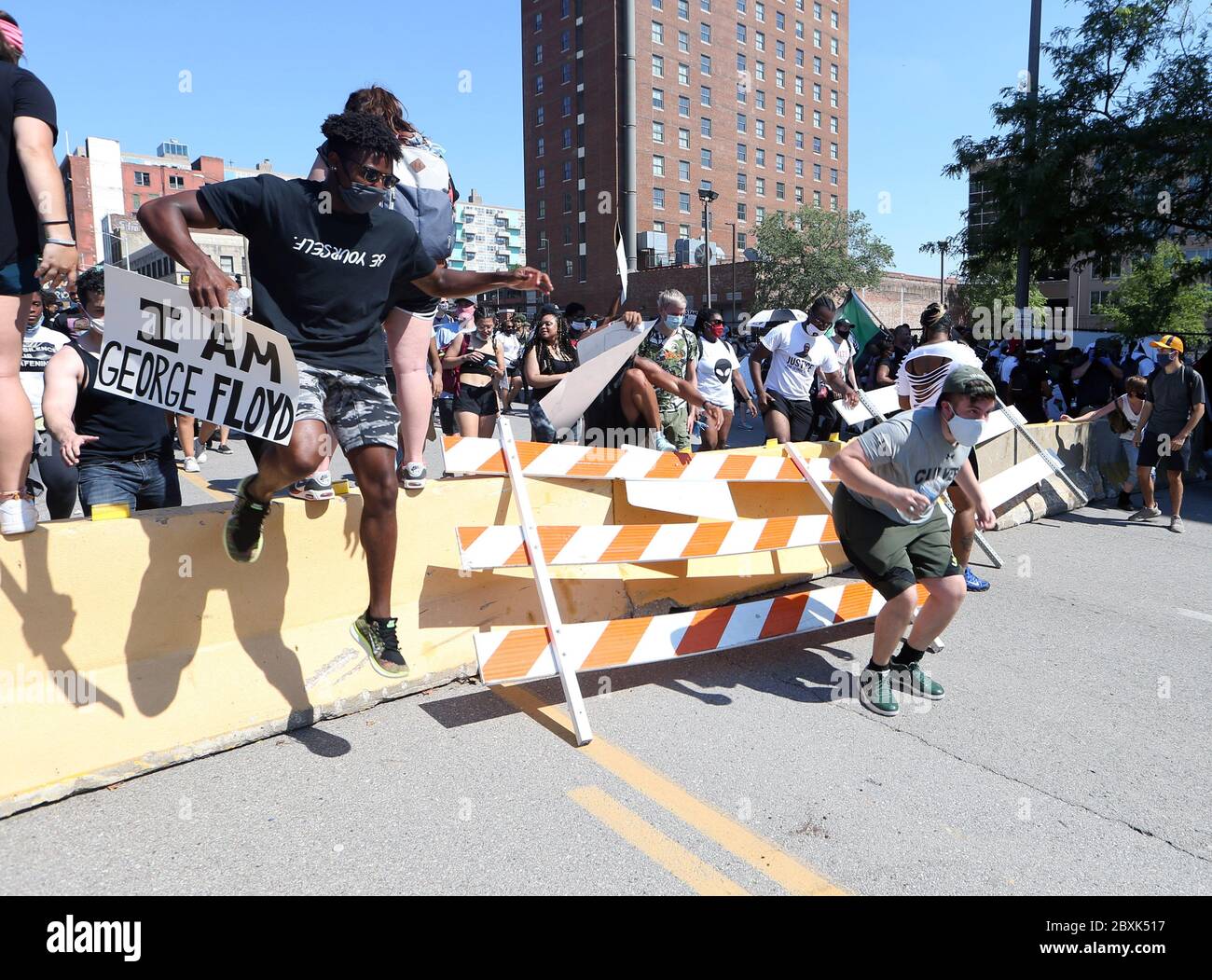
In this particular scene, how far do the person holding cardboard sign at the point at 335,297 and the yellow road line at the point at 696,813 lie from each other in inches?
34.3

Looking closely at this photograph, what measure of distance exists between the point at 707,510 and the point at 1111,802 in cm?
249

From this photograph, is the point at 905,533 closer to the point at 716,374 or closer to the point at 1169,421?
the point at 716,374

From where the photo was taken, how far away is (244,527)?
3371 mm

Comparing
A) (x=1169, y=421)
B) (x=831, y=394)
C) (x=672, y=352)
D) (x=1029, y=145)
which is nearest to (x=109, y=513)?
(x=672, y=352)

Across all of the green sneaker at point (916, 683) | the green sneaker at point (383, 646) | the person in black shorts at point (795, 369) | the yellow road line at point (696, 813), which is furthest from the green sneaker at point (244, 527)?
the person in black shorts at point (795, 369)

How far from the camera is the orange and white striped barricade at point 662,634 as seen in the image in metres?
3.79

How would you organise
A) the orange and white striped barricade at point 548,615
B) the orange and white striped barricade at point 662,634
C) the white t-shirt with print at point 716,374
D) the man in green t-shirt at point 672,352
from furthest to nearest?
the white t-shirt with print at point 716,374
the man in green t-shirt at point 672,352
the orange and white striped barricade at point 662,634
the orange and white striped barricade at point 548,615

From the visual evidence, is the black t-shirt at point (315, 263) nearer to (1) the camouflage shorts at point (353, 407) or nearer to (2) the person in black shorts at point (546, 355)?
(1) the camouflage shorts at point (353, 407)

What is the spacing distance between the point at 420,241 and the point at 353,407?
868 millimetres

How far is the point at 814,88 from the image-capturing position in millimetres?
78250

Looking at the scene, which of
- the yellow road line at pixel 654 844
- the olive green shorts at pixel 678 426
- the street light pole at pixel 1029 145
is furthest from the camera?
the street light pole at pixel 1029 145
